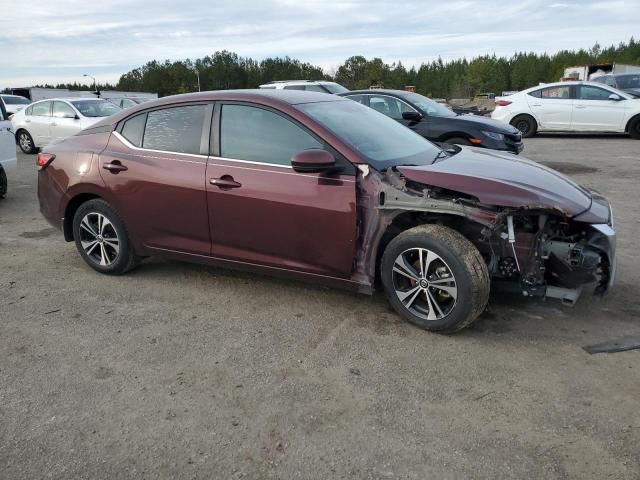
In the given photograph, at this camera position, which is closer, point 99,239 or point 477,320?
point 477,320

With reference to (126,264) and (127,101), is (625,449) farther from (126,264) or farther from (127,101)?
(127,101)

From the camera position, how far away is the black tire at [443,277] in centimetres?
362

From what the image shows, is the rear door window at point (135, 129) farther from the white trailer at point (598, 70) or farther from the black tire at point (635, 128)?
the white trailer at point (598, 70)

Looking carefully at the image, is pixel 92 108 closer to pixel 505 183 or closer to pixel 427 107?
pixel 427 107

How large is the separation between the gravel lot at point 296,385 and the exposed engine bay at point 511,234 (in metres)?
0.37

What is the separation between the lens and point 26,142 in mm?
15273

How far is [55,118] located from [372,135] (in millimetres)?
12319

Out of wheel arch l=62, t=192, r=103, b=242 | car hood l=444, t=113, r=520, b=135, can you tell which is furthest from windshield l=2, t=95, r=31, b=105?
wheel arch l=62, t=192, r=103, b=242

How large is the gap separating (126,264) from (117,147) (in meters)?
1.03

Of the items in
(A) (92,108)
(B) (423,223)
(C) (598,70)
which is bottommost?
(B) (423,223)

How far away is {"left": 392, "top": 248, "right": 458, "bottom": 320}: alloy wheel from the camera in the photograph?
12.3ft

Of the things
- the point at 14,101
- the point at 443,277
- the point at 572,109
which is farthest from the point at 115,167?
the point at 14,101

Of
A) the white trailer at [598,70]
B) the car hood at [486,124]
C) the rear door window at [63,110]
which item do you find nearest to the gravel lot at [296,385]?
the car hood at [486,124]

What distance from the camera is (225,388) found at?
10.7 ft
